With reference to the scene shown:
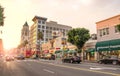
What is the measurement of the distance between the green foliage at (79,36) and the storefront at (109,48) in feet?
20.8

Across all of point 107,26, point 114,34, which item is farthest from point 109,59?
point 107,26

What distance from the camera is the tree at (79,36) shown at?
55.4 meters

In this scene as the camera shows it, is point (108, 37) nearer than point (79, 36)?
Yes

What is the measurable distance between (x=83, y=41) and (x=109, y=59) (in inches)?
805

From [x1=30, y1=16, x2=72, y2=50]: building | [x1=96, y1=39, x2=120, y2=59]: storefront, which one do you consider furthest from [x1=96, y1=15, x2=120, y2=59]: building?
[x1=30, y1=16, x2=72, y2=50]: building

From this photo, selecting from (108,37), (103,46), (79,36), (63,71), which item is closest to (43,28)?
(79,36)

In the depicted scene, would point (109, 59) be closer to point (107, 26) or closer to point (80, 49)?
point (107, 26)

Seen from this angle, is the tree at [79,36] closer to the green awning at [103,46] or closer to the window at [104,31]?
the window at [104,31]

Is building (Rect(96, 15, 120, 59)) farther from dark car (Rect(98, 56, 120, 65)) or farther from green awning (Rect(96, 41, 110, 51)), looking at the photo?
dark car (Rect(98, 56, 120, 65))

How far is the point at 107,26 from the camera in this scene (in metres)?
49.2

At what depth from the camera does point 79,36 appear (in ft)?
182

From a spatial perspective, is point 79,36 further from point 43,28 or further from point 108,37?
point 43,28

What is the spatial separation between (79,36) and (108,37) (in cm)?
919

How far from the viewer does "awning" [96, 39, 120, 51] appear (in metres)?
43.0
